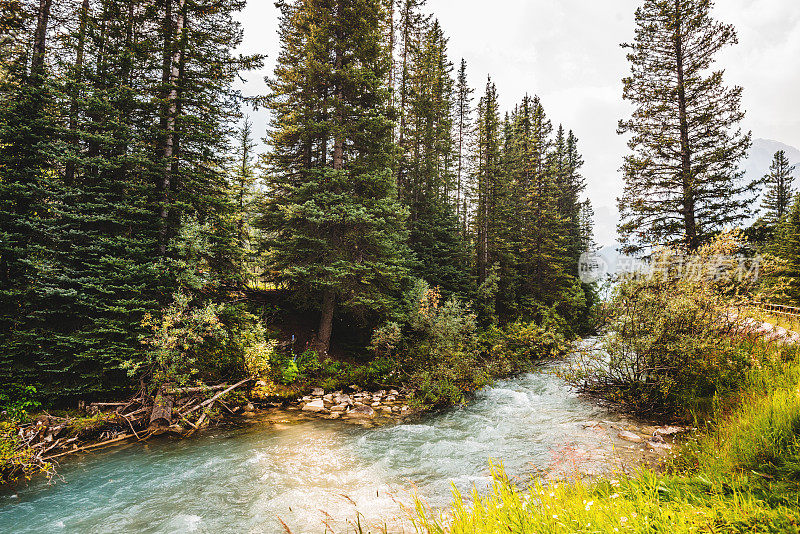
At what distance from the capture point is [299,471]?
7676 millimetres

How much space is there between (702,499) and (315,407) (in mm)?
11211

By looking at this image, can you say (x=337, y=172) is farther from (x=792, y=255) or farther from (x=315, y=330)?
(x=792, y=255)

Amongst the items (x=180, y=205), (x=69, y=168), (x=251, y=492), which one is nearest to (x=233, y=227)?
(x=180, y=205)

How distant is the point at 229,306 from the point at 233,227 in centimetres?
308

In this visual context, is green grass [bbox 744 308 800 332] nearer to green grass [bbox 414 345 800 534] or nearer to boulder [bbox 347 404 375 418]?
green grass [bbox 414 345 800 534]

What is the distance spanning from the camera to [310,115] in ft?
49.3

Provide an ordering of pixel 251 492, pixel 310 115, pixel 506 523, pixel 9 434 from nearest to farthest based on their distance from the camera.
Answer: pixel 506 523 < pixel 251 492 < pixel 9 434 < pixel 310 115

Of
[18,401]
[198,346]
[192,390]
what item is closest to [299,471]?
[192,390]

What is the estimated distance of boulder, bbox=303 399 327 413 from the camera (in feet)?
38.9

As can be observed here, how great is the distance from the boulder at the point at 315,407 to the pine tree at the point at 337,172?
10.2 feet

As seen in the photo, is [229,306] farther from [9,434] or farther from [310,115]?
[310,115]

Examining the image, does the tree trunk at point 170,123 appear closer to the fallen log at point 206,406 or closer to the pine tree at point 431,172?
the fallen log at point 206,406

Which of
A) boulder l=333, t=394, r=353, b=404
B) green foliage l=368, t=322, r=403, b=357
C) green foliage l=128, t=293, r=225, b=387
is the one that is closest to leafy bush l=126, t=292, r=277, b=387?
green foliage l=128, t=293, r=225, b=387

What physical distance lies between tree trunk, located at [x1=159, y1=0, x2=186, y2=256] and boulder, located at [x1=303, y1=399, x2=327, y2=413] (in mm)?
7496
